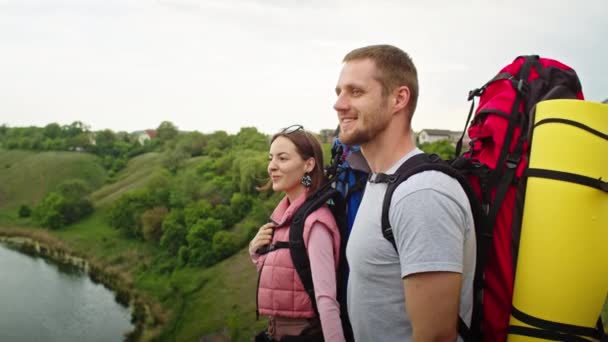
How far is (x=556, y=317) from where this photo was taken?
5.30ft

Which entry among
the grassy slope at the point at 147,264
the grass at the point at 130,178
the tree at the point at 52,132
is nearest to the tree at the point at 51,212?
the grassy slope at the point at 147,264

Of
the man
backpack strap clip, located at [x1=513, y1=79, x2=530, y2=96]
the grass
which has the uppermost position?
backpack strap clip, located at [x1=513, y1=79, x2=530, y2=96]

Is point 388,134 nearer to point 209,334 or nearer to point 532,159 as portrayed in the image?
point 532,159

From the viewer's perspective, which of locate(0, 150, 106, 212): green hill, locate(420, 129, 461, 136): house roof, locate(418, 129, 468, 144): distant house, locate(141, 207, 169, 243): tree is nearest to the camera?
locate(141, 207, 169, 243): tree

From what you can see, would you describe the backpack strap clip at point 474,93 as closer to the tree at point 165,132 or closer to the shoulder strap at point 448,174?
the shoulder strap at point 448,174

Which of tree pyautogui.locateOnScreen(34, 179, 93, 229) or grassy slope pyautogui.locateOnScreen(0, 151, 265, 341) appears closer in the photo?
grassy slope pyautogui.locateOnScreen(0, 151, 265, 341)

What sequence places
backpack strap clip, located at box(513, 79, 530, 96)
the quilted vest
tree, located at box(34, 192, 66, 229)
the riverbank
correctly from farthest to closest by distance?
tree, located at box(34, 192, 66, 229), the riverbank, the quilted vest, backpack strap clip, located at box(513, 79, 530, 96)

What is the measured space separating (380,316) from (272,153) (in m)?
1.50

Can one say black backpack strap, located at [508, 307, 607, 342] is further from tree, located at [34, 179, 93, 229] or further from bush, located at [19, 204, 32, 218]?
bush, located at [19, 204, 32, 218]

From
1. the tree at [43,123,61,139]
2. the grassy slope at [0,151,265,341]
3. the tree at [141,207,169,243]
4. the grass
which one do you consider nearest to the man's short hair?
the grassy slope at [0,151,265,341]

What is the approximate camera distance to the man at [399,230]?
4.77 feet

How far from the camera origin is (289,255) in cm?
248

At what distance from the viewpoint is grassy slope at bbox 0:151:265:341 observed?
23.3 m

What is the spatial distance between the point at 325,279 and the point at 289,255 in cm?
33
